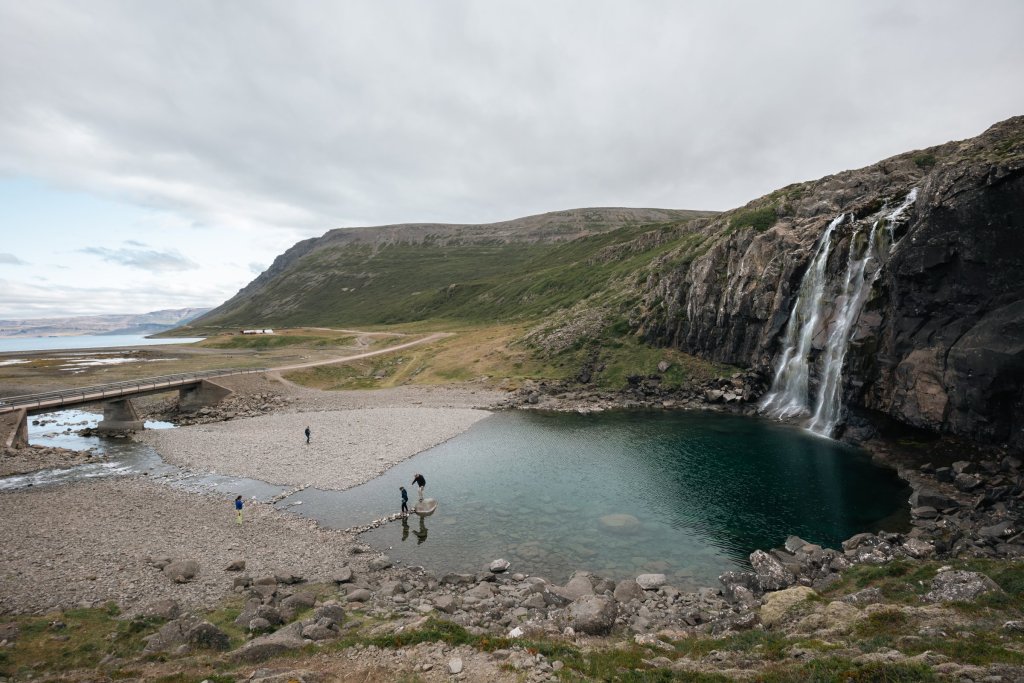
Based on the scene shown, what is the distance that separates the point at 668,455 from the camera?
5547 centimetres

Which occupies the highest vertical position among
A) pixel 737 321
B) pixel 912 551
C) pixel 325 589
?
pixel 737 321

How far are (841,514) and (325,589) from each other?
1549 inches

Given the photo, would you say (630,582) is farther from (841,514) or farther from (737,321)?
(737,321)

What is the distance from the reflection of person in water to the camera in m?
36.5

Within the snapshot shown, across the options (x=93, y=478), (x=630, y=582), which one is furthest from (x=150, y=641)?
(x=93, y=478)

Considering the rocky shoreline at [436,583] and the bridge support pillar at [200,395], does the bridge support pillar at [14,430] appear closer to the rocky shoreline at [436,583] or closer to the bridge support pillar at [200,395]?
the rocky shoreline at [436,583]

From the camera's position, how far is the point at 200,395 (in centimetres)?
8519

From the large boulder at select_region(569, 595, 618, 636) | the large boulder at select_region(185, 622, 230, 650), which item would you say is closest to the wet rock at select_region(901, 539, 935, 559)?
Result: the large boulder at select_region(569, 595, 618, 636)

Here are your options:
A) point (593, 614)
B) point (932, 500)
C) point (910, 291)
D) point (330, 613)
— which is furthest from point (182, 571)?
point (910, 291)

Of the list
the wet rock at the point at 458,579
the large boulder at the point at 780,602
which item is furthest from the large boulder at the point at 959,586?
the wet rock at the point at 458,579

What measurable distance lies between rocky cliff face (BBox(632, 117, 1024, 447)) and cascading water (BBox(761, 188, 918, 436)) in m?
0.38

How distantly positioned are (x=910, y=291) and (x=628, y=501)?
38374 millimetres

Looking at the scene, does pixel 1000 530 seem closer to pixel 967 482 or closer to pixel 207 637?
pixel 967 482

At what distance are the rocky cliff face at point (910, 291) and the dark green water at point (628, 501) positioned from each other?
931 cm
